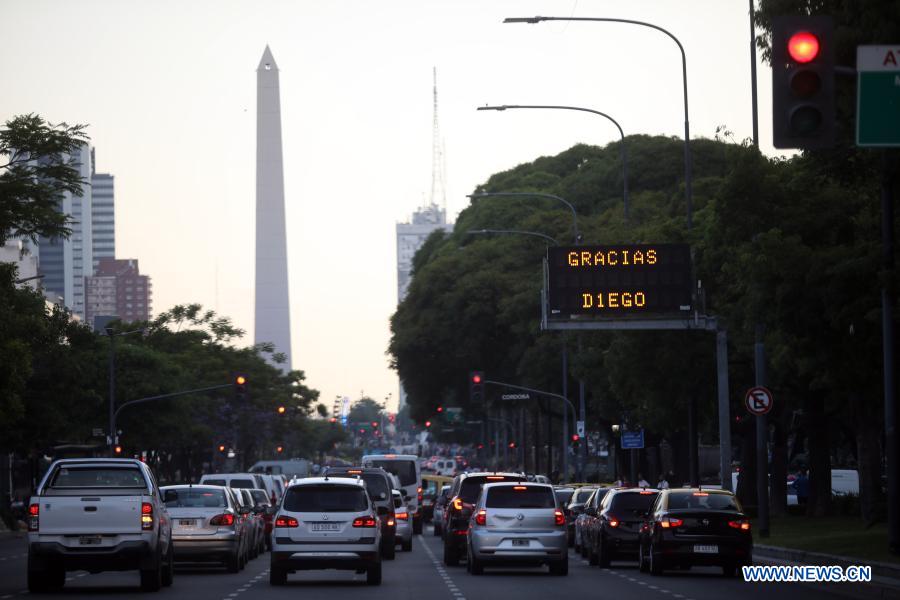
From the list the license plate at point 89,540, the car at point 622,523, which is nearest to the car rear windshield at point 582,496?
the car at point 622,523

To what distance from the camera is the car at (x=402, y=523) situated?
40.7 m

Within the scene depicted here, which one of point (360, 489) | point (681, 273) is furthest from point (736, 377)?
point (360, 489)

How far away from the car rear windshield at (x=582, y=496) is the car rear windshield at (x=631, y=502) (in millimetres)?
9019

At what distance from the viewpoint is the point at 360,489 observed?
2691cm

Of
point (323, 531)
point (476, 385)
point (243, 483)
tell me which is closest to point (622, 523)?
point (323, 531)

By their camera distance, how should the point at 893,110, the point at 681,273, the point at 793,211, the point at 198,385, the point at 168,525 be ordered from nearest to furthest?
the point at 893,110 → the point at 168,525 → the point at 793,211 → the point at 681,273 → the point at 198,385

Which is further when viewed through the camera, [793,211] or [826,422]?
[826,422]

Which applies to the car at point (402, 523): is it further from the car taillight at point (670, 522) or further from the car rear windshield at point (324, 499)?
the car rear windshield at point (324, 499)

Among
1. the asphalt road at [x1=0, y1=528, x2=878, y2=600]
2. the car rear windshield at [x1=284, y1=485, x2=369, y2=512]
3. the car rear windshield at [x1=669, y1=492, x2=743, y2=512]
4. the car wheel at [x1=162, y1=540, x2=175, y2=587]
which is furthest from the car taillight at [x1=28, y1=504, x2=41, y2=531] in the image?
the car rear windshield at [x1=669, y1=492, x2=743, y2=512]

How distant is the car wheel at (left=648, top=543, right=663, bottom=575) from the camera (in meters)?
29.2

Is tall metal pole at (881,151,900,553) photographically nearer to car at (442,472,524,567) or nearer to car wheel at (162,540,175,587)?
car at (442,472,524,567)

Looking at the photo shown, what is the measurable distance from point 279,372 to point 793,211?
9306 cm

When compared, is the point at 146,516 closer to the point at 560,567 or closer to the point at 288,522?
the point at 288,522

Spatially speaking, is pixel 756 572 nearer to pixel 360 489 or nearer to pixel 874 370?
pixel 874 370
